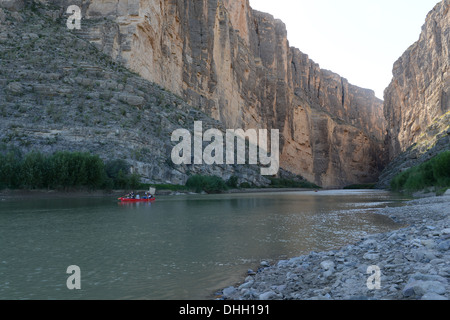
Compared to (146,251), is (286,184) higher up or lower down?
higher up

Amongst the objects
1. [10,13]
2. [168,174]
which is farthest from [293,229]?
[10,13]

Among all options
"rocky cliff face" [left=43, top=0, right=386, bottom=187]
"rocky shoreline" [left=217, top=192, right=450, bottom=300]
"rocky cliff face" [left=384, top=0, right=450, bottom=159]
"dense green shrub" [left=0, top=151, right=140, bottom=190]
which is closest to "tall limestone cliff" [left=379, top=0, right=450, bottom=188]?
"rocky cliff face" [left=384, top=0, right=450, bottom=159]

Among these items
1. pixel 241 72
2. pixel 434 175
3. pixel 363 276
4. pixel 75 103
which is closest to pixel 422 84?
pixel 241 72

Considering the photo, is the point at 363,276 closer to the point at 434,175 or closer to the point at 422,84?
the point at 434,175

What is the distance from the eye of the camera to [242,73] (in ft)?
318

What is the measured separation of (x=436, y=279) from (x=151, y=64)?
5996 cm

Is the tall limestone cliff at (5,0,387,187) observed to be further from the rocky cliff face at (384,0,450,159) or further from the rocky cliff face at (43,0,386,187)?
the rocky cliff face at (384,0,450,159)

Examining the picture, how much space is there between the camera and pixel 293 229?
14.3 meters

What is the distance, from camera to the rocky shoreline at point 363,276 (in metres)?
4.52

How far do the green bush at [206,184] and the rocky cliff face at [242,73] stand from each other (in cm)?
2023

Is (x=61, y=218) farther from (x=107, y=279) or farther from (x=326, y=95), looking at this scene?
(x=326, y=95)

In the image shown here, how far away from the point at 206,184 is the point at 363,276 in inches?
1783

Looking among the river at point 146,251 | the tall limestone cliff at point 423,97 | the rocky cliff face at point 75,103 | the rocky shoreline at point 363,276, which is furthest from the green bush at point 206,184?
the rocky shoreline at point 363,276

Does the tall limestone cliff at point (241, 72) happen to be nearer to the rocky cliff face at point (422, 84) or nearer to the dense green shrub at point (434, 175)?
the rocky cliff face at point (422, 84)
